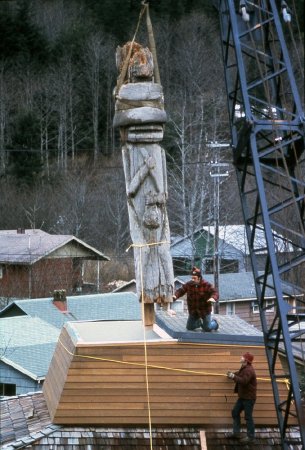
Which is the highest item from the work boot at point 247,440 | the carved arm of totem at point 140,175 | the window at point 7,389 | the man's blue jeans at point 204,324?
the carved arm of totem at point 140,175

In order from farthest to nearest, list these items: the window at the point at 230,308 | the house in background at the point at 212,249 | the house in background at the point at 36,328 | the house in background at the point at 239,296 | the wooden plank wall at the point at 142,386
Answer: the house in background at the point at 212,249 → the window at the point at 230,308 → the house in background at the point at 239,296 → the house in background at the point at 36,328 → the wooden plank wall at the point at 142,386

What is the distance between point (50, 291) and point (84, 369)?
18771 millimetres

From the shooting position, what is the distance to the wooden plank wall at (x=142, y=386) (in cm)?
1310

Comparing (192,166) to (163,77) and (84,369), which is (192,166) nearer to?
(163,77)

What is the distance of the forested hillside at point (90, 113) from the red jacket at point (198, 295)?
21061 mm

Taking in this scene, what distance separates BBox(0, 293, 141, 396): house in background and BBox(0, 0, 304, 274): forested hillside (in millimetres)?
10143

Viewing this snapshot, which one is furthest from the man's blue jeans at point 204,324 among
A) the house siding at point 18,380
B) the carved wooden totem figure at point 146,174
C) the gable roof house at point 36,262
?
the gable roof house at point 36,262

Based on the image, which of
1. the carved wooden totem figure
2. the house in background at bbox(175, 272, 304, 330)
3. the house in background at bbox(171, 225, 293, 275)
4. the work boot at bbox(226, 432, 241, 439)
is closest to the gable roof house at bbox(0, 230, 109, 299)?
the house in background at bbox(175, 272, 304, 330)

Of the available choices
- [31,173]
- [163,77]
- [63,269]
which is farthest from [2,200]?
[163,77]

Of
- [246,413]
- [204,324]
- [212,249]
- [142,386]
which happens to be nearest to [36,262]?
[212,249]

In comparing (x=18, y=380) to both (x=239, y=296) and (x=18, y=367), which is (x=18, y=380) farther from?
(x=239, y=296)

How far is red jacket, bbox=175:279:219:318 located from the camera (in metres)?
13.7

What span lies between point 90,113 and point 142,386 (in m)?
37.0

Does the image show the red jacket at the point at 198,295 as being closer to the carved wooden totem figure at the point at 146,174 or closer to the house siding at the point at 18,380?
the carved wooden totem figure at the point at 146,174
